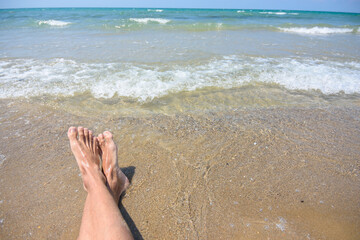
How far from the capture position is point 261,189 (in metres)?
1.70

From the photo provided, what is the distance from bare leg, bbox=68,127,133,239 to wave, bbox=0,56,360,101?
1.39 m

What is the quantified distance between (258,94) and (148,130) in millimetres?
1987

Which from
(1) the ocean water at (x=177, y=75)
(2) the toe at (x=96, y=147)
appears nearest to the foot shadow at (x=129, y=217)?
(2) the toe at (x=96, y=147)

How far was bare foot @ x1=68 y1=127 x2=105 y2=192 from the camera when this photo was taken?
5.45 feet

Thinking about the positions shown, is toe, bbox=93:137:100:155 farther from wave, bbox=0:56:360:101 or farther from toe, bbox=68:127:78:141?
wave, bbox=0:56:360:101

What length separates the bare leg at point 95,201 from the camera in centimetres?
126

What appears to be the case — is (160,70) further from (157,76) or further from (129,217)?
(129,217)

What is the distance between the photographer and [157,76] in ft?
13.1

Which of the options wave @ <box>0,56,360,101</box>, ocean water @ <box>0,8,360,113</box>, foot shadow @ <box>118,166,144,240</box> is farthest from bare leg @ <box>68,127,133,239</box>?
wave @ <box>0,56,360,101</box>

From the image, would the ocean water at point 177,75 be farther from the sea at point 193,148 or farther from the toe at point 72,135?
the toe at point 72,135

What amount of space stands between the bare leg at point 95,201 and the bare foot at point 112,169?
54mm

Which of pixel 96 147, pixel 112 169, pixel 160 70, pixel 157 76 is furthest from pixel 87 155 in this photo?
pixel 160 70

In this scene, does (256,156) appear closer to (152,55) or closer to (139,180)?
(139,180)

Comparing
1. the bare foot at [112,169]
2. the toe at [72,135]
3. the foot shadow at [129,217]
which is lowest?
the foot shadow at [129,217]
